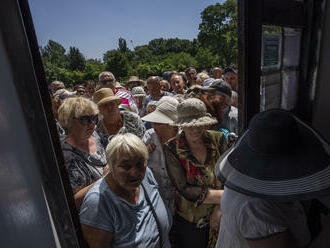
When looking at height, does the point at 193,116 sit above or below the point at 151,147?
above

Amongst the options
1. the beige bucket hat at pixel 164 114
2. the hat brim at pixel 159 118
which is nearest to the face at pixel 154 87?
the beige bucket hat at pixel 164 114

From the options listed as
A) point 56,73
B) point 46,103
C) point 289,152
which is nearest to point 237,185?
point 289,152

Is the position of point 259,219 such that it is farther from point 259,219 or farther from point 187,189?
point 187,189

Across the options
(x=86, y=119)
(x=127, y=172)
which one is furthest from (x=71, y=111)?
(x=127, y=172)

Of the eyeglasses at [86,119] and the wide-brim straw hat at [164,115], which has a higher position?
the eyeglasses at [86,119]

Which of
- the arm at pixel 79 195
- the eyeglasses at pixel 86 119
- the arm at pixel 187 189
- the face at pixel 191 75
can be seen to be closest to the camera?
the arm at pixel 79 195

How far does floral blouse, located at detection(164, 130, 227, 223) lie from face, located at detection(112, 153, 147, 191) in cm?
44

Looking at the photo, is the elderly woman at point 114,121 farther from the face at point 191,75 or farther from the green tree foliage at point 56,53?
the green tree foliage at point 56,53

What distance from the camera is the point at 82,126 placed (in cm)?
215

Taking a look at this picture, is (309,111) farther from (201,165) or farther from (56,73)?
(56,73)

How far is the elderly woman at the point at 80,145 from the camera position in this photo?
1.97m

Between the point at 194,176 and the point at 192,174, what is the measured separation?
3 centimetres

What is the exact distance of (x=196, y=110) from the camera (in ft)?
7.23

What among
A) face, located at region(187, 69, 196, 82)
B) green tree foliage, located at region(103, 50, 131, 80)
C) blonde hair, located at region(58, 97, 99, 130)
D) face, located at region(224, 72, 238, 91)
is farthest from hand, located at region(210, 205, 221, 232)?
green tree foliage, located at region(103, 50, 131, 80)
